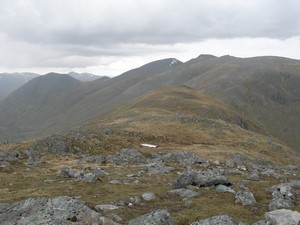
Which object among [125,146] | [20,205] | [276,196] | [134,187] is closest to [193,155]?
[125,146]

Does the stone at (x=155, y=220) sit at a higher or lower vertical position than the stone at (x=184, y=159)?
higher

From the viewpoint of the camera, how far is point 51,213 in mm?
21125

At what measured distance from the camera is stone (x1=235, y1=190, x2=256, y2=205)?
2658 cm

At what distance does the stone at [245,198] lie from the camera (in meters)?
26.6

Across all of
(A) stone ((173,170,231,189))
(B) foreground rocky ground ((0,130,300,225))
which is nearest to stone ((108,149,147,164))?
(B) foreground rocky ground ((0,130,300,225))

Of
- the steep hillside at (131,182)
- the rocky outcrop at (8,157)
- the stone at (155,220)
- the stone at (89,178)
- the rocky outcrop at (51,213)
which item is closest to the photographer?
the rocky outcrop at (51,213)

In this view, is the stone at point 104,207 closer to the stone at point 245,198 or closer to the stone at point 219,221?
the stone at point 219,221

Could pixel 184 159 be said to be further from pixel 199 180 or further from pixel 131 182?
pixel 199 180

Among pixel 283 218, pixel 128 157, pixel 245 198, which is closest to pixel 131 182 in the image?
pixel 245 198

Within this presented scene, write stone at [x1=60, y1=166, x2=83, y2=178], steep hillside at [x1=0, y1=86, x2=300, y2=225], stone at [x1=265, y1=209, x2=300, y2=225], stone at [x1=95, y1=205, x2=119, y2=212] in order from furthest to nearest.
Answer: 1. stone at [x1=60, y1=166, x2=83, y2=178]
2. stone at [x1=95, y1=205, x2=119, y2=212]
3. steep hillside at [x1=0, y1=86, x2=300, y2=225]
4. stone at [x1=265, y1=209, x2=300, y2=225]

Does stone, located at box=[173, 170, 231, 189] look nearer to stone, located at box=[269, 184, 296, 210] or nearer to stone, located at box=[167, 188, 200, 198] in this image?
stone, located at box=[167, 188, 200, 198]

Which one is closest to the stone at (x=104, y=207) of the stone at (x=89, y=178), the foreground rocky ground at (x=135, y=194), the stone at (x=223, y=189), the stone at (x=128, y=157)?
the foreground rocky ground at (x=135, y=194)

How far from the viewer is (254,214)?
2430 cm

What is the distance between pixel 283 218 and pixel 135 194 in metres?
11.6
